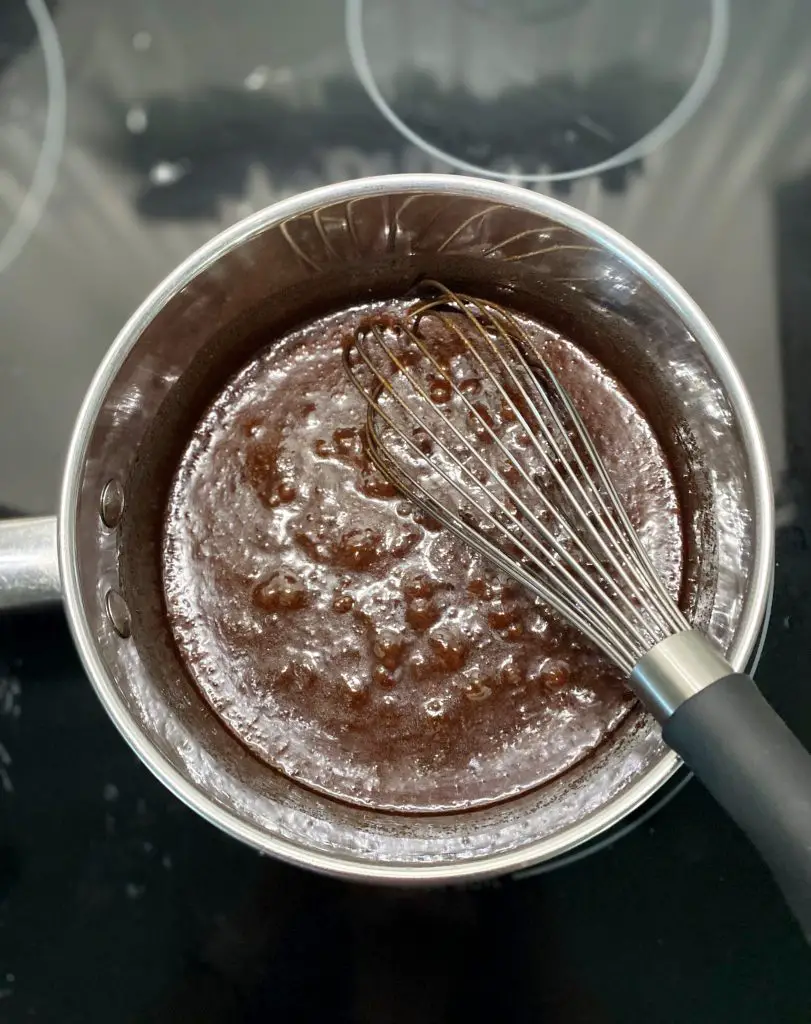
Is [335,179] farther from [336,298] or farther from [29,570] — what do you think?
[29,570]

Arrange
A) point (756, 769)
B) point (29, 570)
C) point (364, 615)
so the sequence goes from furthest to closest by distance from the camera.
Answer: point (364, 615), point (29, 570), point (756, 769)

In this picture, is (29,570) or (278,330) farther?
(278,330)

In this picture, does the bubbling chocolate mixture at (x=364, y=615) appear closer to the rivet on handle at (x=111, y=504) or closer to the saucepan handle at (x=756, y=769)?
the rivet on handle at (x=111, y=504)

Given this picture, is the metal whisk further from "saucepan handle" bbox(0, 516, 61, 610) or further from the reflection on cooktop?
"saucepan handle" bbox(0, 516, 61, 610)

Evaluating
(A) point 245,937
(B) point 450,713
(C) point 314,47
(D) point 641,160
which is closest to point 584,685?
(B) point 450,713

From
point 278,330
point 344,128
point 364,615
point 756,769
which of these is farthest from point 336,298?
point 756,769

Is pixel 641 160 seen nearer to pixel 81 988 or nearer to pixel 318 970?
pixel 318 970
